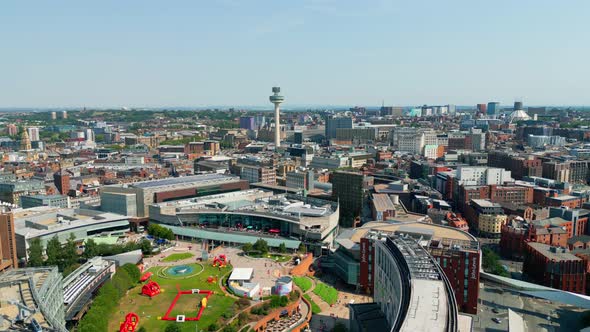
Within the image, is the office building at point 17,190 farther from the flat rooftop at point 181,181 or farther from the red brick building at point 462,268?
the red brick building at point 462,268

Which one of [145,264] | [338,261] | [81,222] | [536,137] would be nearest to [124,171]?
[81,222]

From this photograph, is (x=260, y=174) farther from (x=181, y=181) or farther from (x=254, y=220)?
(x=254, y=220)

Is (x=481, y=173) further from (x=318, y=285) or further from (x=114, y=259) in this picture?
(x=114, y=259)

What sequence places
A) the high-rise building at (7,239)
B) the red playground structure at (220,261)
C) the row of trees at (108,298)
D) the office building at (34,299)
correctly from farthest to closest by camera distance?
the red playground structure at (220,261) < the high-rise building at (7,239) < the row of trees at (108,298) < the office building at (34,299)

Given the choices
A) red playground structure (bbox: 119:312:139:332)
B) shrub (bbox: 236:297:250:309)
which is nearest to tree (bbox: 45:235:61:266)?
red playground structure (bbox: 119:312:139:332)

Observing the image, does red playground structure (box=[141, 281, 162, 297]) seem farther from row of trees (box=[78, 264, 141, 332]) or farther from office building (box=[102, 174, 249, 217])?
office building (box=[102, 174, 249, 217])

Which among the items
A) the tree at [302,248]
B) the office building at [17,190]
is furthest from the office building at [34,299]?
the office building at [17,190]

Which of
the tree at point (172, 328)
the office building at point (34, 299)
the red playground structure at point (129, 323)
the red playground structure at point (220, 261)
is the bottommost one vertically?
the red playground structure at point (220, 261)
